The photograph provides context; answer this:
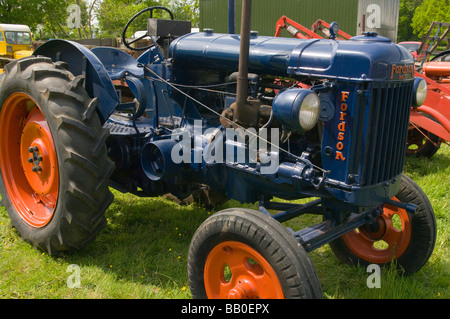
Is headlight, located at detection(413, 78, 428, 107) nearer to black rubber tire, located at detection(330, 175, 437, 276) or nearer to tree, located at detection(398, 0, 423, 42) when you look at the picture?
black rubber tire, located at detection(330, 175, 437, 276)

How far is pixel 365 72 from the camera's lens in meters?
2.29

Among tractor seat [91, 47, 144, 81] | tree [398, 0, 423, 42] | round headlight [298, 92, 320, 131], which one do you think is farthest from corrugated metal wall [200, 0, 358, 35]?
tree [398, 0, 423, 42]

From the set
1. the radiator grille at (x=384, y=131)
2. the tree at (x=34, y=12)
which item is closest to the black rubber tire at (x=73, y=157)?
the radiator grille at (x=384, y=131)

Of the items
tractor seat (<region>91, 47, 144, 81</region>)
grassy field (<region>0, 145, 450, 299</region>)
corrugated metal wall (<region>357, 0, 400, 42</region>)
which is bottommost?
grassy field (<region>0, 145, 450, 299</region>)

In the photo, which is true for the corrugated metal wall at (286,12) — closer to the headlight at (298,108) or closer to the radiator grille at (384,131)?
the radiator grille at (384,131)

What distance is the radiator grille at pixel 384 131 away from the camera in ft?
7.82

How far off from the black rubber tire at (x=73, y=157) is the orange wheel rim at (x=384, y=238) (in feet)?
6.19

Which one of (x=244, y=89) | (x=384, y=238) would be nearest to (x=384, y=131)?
(x=244, y=89)

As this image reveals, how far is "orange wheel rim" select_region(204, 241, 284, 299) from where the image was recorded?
2318mm

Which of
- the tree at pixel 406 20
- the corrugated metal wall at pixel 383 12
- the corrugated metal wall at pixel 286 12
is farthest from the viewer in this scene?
the tree at pixel 406 20

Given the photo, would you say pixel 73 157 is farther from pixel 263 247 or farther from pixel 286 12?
pixel 286 12

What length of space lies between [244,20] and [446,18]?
30560mm

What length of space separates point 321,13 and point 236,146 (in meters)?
17.5

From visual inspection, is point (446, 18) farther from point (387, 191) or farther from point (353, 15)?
point (387, 191)
